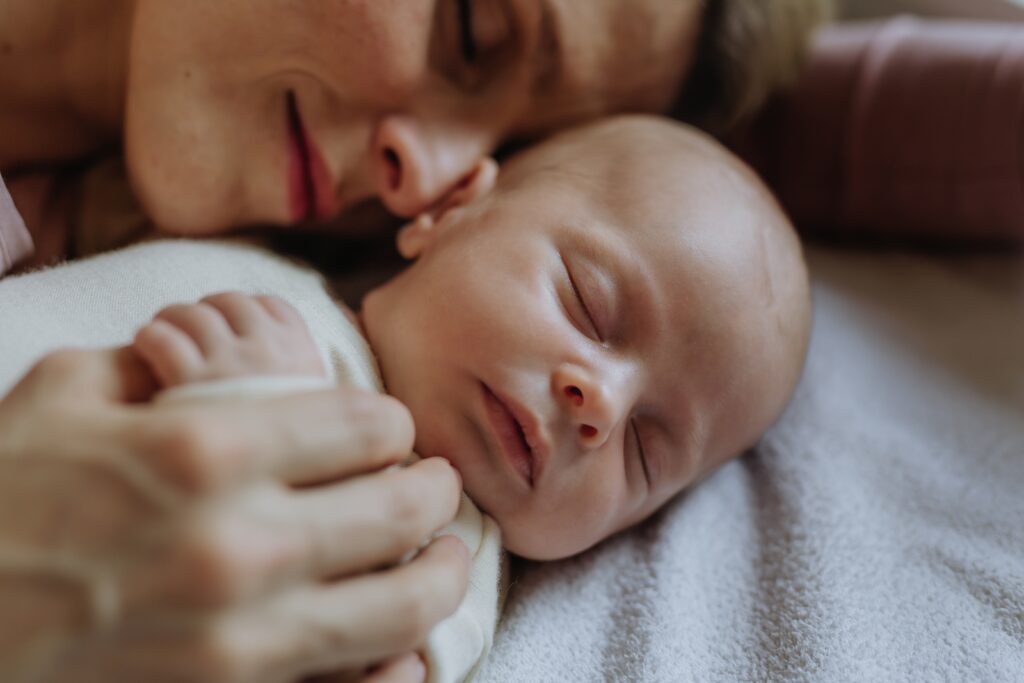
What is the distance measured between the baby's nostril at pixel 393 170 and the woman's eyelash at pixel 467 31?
161 mm

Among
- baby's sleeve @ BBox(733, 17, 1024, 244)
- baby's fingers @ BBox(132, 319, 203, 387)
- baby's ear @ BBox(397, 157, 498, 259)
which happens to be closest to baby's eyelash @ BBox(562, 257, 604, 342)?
baby's ear @ BBox(397, 157, 498, 259)

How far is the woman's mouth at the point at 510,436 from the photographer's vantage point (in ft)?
3.06

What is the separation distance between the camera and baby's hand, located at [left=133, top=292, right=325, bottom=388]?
2.29 feet

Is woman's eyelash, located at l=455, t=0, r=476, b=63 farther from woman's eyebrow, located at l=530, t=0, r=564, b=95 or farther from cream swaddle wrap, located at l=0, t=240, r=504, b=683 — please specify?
cream swaddle wrap, located at l=0, t=240, r=504, b=683

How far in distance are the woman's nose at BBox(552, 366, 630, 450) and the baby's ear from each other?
311 millimetres

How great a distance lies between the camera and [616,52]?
4.07 feet

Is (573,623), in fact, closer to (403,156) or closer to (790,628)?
(790,628)

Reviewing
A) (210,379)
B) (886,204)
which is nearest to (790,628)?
(210,379)

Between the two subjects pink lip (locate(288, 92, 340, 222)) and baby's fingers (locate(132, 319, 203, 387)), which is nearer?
baby's fingers (locate(132, 319, 203, 387))

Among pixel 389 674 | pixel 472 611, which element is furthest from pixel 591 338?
pixel 389 674

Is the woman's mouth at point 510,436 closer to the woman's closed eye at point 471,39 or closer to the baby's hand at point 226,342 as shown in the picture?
the baby's hand at point 226,342

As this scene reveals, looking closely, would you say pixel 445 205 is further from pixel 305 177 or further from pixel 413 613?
pixel 413 613

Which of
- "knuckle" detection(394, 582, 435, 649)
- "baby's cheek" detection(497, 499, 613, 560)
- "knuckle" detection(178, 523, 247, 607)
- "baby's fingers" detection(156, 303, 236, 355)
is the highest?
"baby's fingers" detection(156, 303, 236, 355)

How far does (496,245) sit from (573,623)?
1.40 ft
